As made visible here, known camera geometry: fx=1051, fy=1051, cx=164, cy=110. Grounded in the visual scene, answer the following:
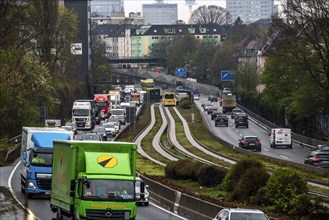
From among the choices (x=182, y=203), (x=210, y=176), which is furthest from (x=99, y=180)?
(x=210, y=176)

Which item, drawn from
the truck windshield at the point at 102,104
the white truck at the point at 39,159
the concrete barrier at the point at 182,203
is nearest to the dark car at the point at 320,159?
the concrete barrier at the point at 182,203

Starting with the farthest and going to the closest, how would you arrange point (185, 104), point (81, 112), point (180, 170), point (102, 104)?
point (185, 104), point (102, 104), point (81, 112), point (180, 170)

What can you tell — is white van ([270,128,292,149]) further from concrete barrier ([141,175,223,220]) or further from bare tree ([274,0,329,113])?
concrete barrier ([141,175,223,220])

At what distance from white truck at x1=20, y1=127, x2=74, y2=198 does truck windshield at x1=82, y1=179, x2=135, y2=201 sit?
12.0m

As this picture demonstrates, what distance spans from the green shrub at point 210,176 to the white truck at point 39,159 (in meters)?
8.80

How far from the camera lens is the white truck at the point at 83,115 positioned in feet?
354

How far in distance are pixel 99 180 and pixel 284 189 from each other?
924 cm

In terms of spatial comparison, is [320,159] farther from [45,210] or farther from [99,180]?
[99,180]

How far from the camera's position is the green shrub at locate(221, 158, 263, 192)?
44.4m

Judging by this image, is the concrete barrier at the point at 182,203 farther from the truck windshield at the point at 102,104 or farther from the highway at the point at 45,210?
the truck windshield at the point at 102,104

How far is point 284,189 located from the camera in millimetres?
37250

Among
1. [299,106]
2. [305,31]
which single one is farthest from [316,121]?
[305,31]

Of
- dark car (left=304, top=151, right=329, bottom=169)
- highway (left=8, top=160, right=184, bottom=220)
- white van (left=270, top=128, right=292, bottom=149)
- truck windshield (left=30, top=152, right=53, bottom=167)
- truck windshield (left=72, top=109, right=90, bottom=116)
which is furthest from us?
truck windshield (left=72, top=109, right=90, bottom=116)

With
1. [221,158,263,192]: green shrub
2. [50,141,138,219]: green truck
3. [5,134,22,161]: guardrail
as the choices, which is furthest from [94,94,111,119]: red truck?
[50,141,138,219]: green truck
